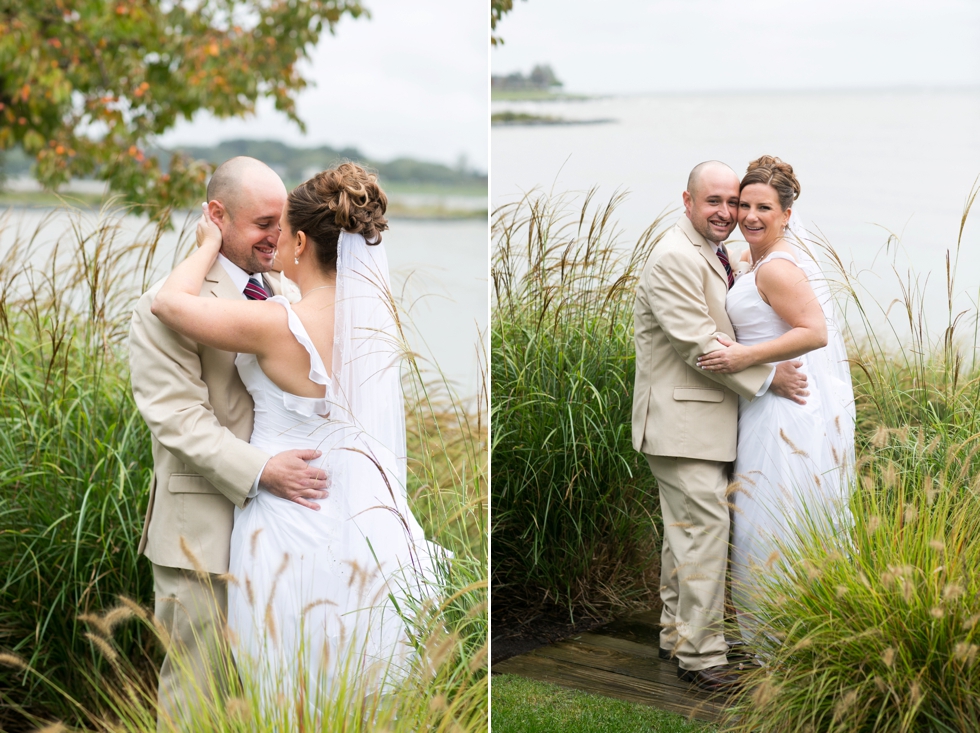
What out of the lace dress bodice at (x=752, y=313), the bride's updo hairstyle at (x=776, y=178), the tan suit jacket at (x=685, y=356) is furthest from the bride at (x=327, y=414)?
the bride's updo hairstyle at (x=776, y=178)

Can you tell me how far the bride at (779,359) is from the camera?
3.08 metres

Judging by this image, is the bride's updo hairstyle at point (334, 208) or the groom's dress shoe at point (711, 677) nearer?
the bride's updo hairstyle at point (334, 208)

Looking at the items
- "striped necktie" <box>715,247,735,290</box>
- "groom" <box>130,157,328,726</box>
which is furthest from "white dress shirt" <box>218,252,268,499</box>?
"striped necktie" <box>715,247,735,290</box>

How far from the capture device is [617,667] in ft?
10.6

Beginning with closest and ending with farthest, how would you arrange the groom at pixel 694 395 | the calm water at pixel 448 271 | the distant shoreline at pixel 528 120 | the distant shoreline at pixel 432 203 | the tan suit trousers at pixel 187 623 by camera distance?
the tan suit trousers at pixel 187 623, the groom at pixel 694 395, the distant shoreline at pixel 528 120, the calm water at pixel 448 271, the distant shoreline at pixel 432 203

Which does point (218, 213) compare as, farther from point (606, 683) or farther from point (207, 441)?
point (606, 683)

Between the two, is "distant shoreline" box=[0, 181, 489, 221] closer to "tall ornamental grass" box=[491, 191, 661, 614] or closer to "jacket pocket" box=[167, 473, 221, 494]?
"tall ornamental grass" box=[491, 191, 661, 614]

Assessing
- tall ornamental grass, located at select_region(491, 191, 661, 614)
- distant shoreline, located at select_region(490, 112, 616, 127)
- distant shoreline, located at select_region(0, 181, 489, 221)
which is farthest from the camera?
distant shoreline, located at select_region(0, 181, 489, 221)

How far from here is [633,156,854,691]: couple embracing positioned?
10.1 feet

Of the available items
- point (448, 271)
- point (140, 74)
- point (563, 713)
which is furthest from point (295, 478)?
point (140, 74)

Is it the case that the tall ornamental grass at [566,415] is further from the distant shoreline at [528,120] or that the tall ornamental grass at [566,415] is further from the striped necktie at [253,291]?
the striped necktie at [253,291]

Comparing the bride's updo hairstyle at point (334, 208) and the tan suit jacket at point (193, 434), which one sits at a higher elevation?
the bride's updo hairstyle at point (334, 208)

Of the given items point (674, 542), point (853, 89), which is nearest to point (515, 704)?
point (674, 542)

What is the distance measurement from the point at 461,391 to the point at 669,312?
1.48 m
